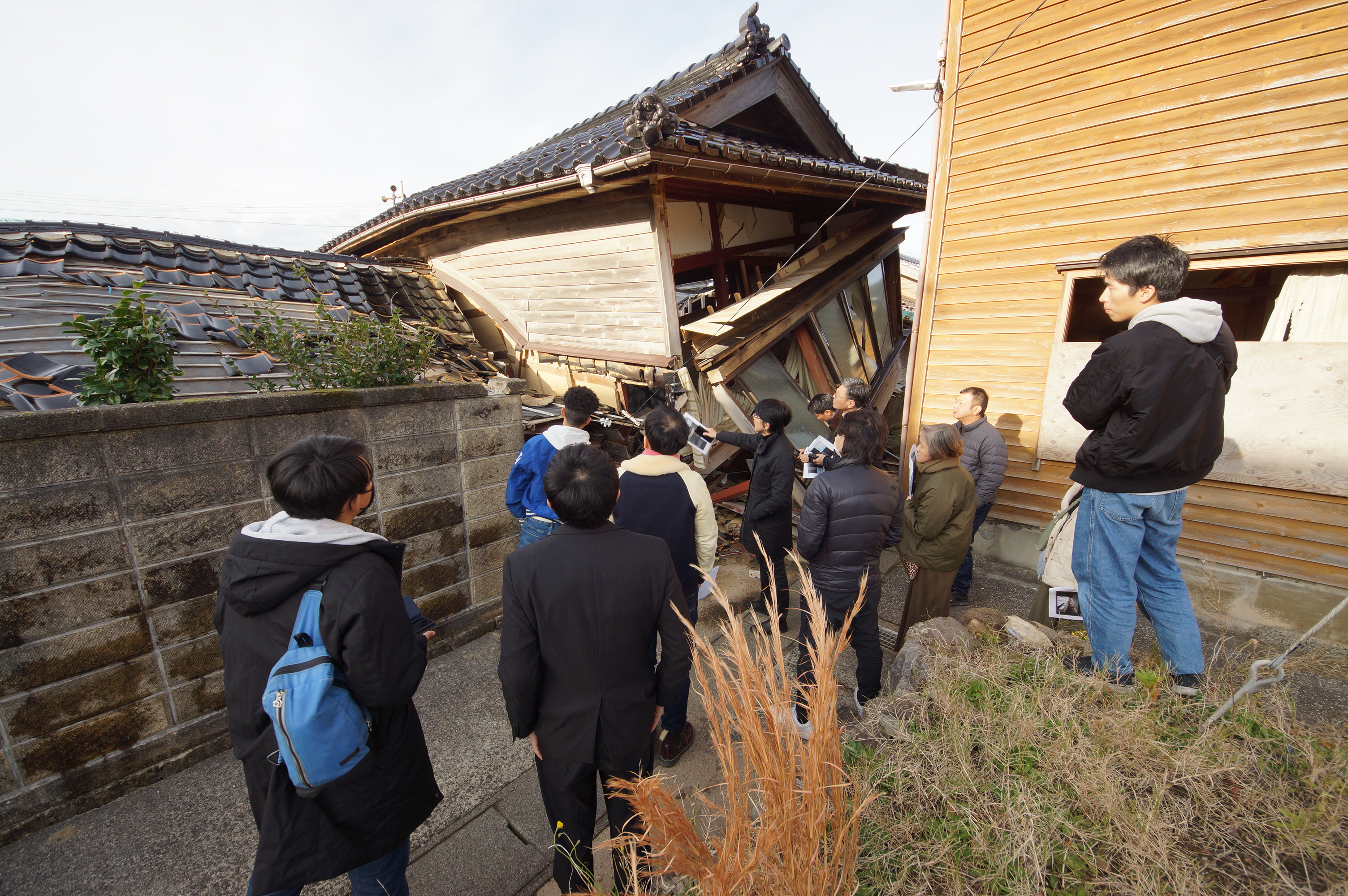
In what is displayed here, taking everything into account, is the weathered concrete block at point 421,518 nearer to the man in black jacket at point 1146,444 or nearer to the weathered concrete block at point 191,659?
the weathered concrete block at point 191,659

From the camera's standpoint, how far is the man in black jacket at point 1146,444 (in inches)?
92.3

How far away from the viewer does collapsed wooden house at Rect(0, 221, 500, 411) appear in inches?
139

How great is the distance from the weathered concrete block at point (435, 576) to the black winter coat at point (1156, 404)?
409 centimetres

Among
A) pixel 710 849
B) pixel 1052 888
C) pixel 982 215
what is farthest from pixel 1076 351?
pixel 710 849

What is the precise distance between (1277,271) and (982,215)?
11.0 feet

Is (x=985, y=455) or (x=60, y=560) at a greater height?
(x=60, y=560)

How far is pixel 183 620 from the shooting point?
284 cm

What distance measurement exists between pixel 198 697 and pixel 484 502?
1953mm

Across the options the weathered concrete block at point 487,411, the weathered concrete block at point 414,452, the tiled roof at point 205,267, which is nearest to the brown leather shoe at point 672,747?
the weathered concrete block at point 414,452

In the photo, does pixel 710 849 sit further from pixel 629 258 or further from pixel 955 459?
pixel 629 258

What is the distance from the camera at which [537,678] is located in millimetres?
1975

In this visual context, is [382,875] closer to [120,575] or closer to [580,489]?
[580,489]

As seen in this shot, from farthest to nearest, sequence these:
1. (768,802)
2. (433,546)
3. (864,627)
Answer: (433,546)
(864,627)
(768,802)

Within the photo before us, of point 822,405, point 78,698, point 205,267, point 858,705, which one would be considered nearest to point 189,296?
point 205,267
